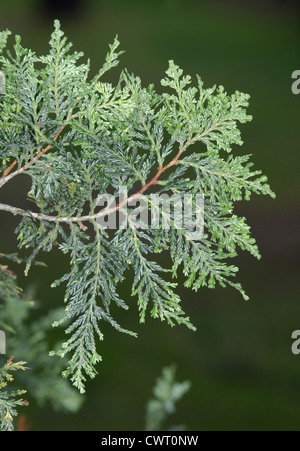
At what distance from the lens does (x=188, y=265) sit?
958 mm

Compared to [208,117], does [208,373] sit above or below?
above

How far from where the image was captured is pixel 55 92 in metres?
0.94

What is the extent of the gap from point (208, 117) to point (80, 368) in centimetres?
51

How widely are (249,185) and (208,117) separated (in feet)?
0.48
